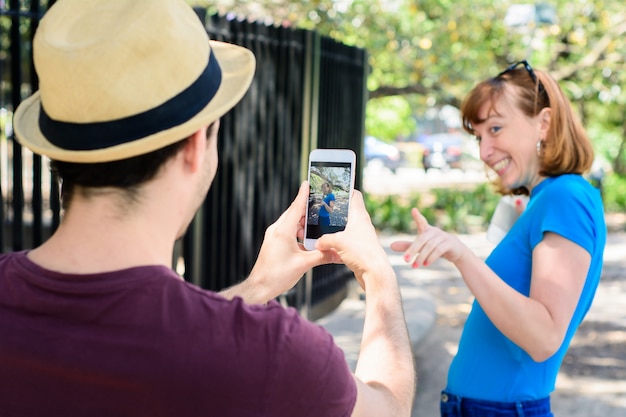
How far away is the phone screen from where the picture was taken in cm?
206

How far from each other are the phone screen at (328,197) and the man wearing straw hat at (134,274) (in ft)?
2.00

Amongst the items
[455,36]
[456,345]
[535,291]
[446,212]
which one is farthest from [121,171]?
[446,212]

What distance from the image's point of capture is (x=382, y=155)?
113 feet

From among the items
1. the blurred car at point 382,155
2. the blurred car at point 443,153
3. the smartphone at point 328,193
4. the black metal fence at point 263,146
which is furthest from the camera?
the blurred car at point 382,155

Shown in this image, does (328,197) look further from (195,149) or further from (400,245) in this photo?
(195,149)

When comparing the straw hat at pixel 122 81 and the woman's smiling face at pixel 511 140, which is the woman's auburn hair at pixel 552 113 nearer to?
the woman's smiling face at pixel 511 140

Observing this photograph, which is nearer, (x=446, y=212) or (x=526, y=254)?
(x=526, y=254)

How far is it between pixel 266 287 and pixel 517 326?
2.64ft

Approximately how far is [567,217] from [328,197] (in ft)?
2.46

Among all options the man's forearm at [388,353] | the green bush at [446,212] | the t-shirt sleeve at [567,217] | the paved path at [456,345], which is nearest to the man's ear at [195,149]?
the man's forearm at [388,353]

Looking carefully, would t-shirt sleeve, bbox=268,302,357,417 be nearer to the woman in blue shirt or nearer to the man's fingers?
the woman in blue shirt

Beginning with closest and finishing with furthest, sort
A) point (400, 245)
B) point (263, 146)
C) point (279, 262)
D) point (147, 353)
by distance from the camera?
point (147, 353) → point (279, 262) → point (400, 245) → point (263, 146)

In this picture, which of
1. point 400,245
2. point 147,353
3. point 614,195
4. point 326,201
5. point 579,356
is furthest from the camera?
point 614,195

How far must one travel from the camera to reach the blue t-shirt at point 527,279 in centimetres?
246
